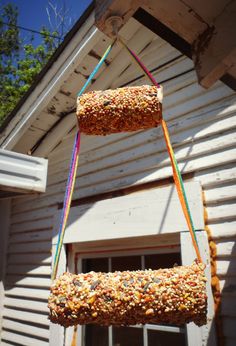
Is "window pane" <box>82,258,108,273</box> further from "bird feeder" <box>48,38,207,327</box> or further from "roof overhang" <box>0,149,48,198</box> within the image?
"bird feeder" <box>48,38,207,327</box>

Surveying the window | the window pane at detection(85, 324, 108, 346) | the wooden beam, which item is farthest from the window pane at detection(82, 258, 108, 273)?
the wooden beam

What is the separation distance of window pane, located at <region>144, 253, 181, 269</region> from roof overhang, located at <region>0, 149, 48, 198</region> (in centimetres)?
140

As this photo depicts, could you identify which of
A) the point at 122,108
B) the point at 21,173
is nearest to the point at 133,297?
the point at 122,108

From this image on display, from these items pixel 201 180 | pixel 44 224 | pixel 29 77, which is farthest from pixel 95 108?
→ pixel 29 77

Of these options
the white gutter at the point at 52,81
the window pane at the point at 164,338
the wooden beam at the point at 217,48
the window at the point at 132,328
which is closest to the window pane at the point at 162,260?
the window at the point at 132,328

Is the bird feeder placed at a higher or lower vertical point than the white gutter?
lower

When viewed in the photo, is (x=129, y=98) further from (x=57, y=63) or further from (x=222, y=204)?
(x=57, y=63)

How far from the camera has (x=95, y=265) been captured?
9.19ft

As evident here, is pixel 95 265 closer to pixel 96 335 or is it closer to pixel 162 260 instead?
pixel 96 335

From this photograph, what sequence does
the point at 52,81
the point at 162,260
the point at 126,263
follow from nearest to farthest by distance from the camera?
the point at 162,260
the point at 126,263
the point at 52,81

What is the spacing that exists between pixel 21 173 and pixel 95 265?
1.19m

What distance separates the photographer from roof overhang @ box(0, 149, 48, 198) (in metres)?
2.99

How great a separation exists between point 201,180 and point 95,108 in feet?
3.78

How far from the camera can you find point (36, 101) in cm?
310
